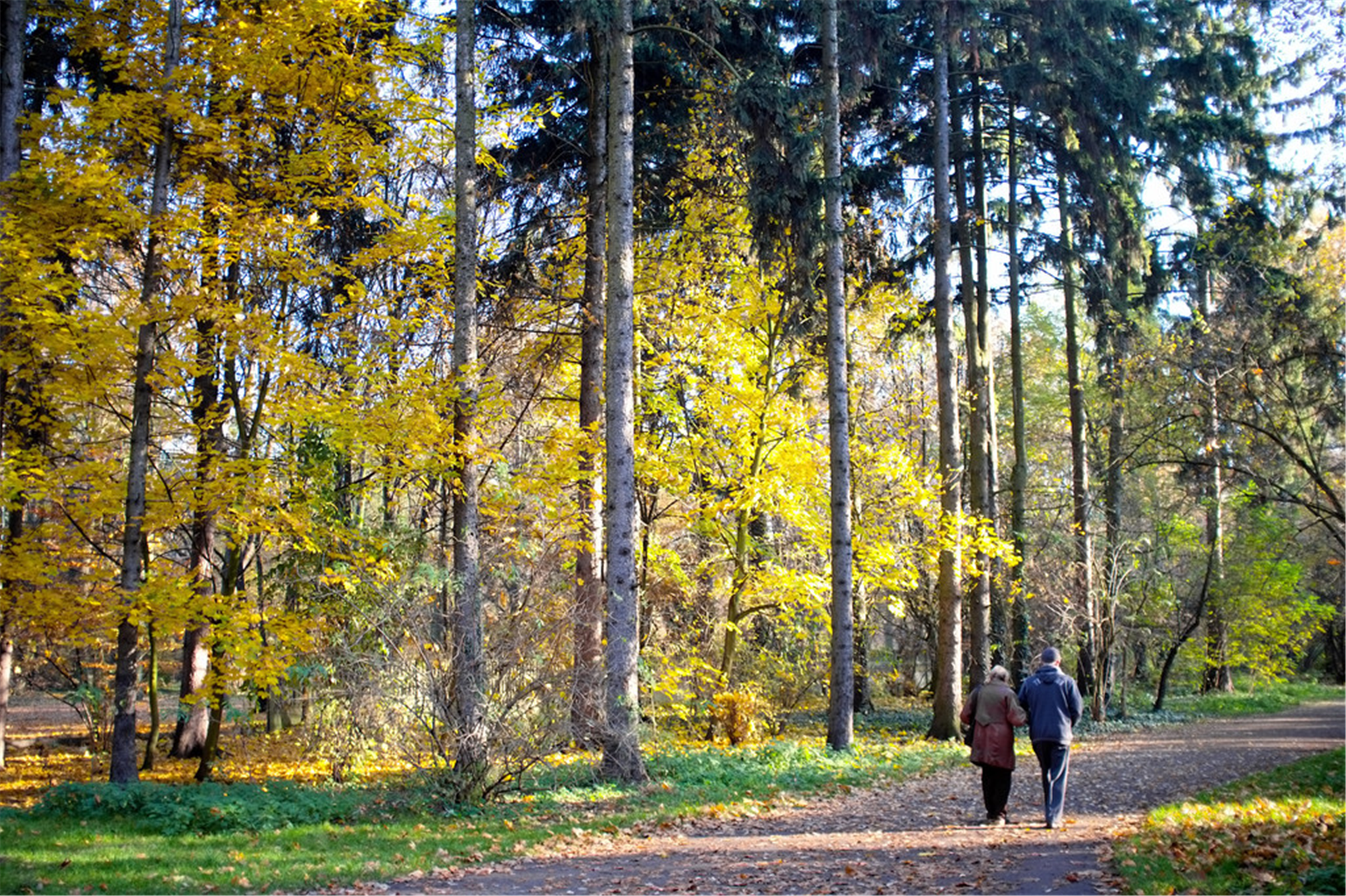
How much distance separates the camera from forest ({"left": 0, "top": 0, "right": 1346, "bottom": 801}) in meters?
12.0

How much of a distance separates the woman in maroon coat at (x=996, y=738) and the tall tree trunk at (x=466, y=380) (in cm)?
538

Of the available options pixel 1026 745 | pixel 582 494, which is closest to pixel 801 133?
pixel 582 494

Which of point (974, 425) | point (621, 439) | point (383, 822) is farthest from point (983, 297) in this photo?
point (383, 822)

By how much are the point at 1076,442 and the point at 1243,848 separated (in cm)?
1725

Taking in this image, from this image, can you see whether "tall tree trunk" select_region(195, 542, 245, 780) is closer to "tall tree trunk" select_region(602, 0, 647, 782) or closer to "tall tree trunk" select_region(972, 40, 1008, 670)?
"tall tree trunk" select_region(602, 0, 647, 782)

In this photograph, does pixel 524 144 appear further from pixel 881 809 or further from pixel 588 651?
pixel 881 809

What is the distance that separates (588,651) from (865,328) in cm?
1303

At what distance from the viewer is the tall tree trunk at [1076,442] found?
Answer: 20.0 m

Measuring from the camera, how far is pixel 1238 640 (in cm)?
2853

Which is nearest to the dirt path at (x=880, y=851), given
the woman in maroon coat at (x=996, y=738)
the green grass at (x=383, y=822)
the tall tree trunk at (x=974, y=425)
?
the woman in maroon coat at (x=996, y=738)

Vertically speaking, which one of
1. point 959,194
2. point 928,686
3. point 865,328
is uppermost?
point 959,194

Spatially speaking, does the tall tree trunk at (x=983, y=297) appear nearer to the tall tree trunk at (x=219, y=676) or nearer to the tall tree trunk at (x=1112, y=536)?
the tall tree trunk at (x=1112, y=536)

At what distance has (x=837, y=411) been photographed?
15.1 metres

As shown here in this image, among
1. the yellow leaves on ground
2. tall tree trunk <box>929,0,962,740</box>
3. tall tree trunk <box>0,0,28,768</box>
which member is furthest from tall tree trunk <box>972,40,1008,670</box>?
tall tree trunk <box>0,0,28,768</box>
